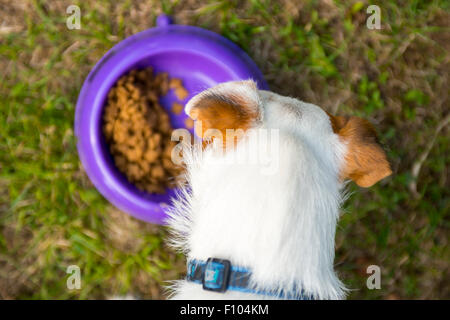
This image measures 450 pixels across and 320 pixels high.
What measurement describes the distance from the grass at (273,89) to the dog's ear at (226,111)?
103 centimetres

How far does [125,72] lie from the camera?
1.87 metres

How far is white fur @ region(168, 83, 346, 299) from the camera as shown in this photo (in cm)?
104

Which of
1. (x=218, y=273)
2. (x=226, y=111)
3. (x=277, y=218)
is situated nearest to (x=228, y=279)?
(x=218, y=273)

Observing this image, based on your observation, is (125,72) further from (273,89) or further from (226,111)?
(226,111)

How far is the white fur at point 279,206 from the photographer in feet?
3.42

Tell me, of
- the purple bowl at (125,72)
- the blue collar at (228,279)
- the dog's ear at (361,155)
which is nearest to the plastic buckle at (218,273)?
the blue collar at (228,279)

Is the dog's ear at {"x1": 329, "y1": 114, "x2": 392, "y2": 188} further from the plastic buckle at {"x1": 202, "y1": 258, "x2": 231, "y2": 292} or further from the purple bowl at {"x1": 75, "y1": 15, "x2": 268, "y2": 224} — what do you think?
the purple bowl at {"x1": 75, "y1": 15, "x2": 268, "y2": 224}

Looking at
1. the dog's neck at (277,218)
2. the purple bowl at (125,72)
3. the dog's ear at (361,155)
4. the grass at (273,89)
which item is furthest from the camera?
the grass at (273,89)

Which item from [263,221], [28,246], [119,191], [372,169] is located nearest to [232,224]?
[263,221]

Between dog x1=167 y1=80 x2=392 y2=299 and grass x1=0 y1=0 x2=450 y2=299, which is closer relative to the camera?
dog x1=167 y1=80 x2=392 y2=299

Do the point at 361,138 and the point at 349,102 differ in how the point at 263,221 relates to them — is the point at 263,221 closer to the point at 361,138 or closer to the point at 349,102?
the point at 361,138

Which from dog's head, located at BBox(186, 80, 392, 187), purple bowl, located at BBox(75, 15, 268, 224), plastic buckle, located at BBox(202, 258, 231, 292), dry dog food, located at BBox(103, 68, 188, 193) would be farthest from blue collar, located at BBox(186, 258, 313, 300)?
dry dog food, located at BBox(103, 68, 188, 193)

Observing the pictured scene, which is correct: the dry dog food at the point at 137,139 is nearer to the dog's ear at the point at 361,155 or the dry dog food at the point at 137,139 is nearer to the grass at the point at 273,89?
the grass at the point at 273,89

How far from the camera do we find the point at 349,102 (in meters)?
2.15
